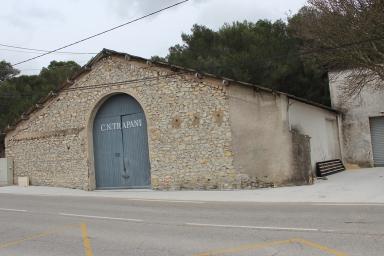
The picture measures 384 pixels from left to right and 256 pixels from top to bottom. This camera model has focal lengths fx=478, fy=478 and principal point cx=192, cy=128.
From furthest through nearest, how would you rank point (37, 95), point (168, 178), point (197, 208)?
1. point (37, 95)
2. point (168, 178)
3. point (197, 208)

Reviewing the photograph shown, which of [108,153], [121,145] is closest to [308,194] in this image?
[121,145]

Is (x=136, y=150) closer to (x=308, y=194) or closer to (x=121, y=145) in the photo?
(x=121, y=145)

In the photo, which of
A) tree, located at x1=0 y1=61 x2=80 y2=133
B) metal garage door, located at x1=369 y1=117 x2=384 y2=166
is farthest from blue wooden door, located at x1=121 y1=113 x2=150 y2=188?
tree, located at x1=0 y1=61 x2=80 y2=133

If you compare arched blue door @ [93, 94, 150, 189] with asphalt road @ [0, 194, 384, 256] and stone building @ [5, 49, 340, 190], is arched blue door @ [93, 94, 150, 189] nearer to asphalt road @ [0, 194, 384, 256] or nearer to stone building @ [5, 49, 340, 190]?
stone building @ [5, 49, 340, 190]

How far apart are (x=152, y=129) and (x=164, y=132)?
0.67 metres

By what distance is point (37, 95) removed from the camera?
136ft

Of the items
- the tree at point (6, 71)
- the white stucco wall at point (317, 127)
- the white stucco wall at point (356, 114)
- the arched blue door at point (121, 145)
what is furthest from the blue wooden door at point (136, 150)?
the tree at point (6, 71)

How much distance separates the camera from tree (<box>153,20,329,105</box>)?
3177 cm

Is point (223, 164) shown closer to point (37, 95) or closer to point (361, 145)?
point (361, 145)

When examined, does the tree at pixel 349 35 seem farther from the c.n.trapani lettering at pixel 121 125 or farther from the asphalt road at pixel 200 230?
the asphalt road at pixel 200 230

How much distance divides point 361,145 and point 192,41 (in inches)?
625

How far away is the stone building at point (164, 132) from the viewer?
19344mm

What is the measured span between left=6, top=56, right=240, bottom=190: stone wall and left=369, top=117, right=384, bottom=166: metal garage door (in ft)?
35.5

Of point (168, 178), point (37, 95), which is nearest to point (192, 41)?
point (37, 95)
